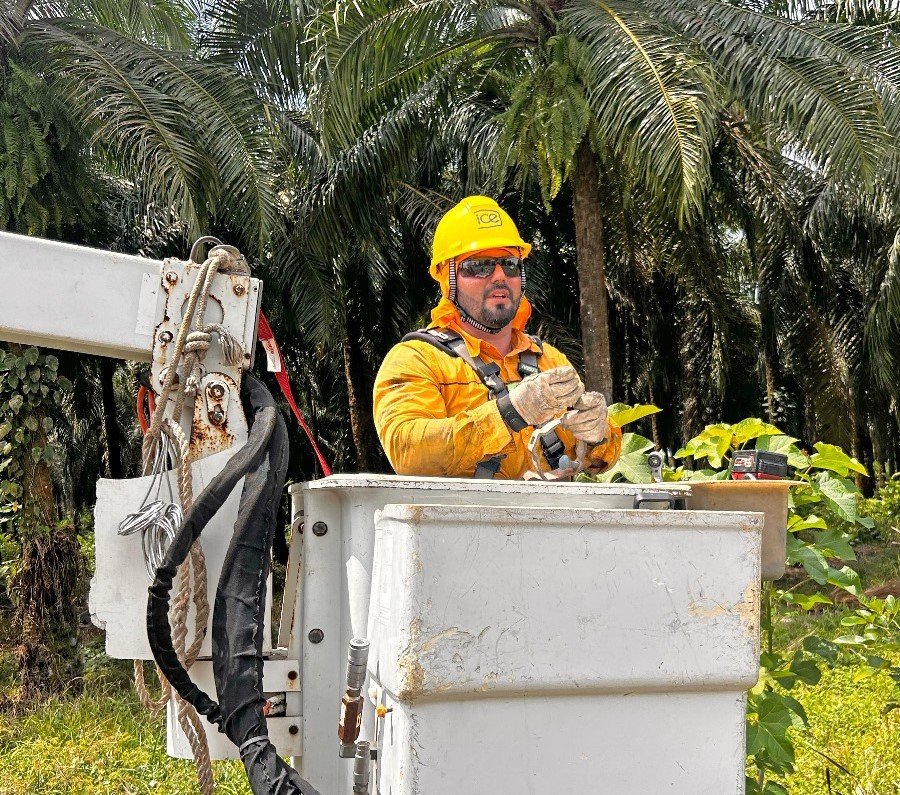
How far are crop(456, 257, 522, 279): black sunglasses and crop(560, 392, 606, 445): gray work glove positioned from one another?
69 centimetres

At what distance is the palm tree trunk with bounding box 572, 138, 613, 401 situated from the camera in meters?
9.57

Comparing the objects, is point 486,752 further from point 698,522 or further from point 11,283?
point 11,283

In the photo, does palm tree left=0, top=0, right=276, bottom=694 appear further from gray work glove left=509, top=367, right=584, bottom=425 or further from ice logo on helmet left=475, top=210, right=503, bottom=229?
gray work glove left=509, top=367, right=584, bottom=425

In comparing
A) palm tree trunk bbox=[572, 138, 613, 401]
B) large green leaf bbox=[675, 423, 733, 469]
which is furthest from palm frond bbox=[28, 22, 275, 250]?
large green leaf bbox=[675, 423, 733, 469]

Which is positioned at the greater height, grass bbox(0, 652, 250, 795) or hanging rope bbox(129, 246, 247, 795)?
hanging rope bbox(129, 246, 247, 795)

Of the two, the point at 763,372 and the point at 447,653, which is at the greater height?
the point at 763,372

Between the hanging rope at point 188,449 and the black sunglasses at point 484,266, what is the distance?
1.06 metres

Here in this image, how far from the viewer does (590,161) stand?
31.3 feet

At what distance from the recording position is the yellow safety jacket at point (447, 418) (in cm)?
281

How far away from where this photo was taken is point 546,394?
269cm

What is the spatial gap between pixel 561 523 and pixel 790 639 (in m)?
7.44

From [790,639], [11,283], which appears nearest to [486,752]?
[11,283]

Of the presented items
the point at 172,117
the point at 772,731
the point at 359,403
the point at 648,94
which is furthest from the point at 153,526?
the point at 359,403

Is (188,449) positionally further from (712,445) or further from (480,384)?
(712,445)
